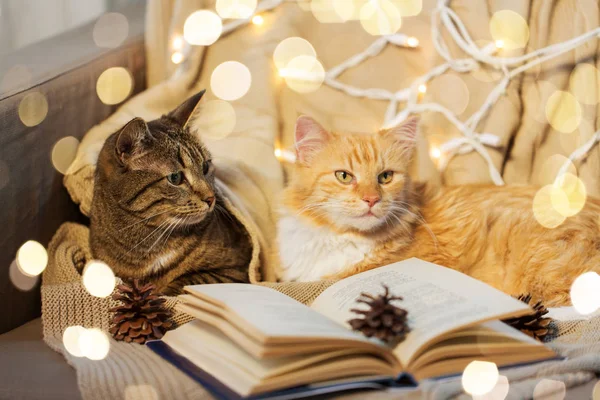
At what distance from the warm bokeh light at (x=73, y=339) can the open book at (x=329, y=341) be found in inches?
5.5

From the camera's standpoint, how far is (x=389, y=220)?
143 cm

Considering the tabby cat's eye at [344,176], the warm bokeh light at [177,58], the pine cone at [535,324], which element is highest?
→ the warm bokeh light at [177,58]

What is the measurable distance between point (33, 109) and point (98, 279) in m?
0.44

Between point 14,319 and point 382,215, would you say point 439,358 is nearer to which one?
point 382,215

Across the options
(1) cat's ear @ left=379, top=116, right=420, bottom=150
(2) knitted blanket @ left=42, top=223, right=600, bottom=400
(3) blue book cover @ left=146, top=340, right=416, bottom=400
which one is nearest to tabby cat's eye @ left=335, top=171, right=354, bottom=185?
(1) cat's ear @ left=379, top=116, right=420, bottom=150

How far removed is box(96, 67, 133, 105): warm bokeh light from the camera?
5.33 feet

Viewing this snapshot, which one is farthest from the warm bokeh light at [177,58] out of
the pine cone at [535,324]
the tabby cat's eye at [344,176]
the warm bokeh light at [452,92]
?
the pine cone at [535,324]

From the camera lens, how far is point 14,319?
4.38 feet

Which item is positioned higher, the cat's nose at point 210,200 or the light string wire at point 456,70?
the light string wire at point 456,70

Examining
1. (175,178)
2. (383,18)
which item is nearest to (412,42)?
(383,18)

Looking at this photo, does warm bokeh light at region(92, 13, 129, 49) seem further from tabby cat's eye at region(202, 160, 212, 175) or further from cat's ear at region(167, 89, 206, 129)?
tabby cat's eye at region(202, 160, 212, 175)

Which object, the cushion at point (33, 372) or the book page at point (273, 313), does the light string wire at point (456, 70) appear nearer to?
the book page at point (273, 313)

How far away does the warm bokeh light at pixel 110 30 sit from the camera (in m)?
1.71

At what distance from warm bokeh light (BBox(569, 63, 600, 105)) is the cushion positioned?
55.8 inches
